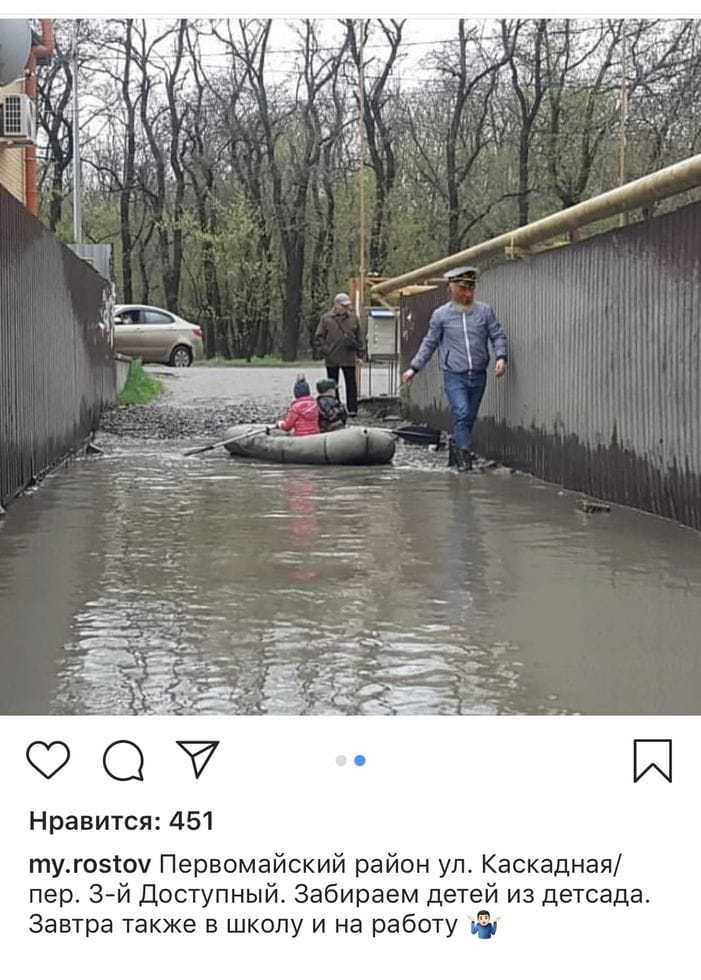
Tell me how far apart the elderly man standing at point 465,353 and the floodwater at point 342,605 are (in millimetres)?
2324

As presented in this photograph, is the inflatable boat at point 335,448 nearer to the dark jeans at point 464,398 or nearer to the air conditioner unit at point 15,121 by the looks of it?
the dark jeans at point 464,398

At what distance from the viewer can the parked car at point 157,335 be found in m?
38.0

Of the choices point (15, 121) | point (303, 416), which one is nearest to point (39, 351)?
point (303, 416)

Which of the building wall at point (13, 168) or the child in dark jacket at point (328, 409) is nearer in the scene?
the child in dark jacket at point (328, 409)

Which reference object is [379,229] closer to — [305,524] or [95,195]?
[95,195]

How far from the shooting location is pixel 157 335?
38.2m

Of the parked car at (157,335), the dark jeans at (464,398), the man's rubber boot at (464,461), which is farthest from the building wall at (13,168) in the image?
the man's rubber boot at (464,461)

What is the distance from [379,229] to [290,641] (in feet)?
149

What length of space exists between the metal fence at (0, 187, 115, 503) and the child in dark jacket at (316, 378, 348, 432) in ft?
7.74

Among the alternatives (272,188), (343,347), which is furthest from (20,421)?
→ (272,188)

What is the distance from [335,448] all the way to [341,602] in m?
7.35

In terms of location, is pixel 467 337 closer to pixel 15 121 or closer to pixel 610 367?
pixel 610 367

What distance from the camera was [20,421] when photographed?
11.7 metres

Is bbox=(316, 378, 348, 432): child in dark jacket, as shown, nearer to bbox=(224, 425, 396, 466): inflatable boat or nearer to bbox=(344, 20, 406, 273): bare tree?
bbox=(224, 425, 396, 466): inflatable boat
